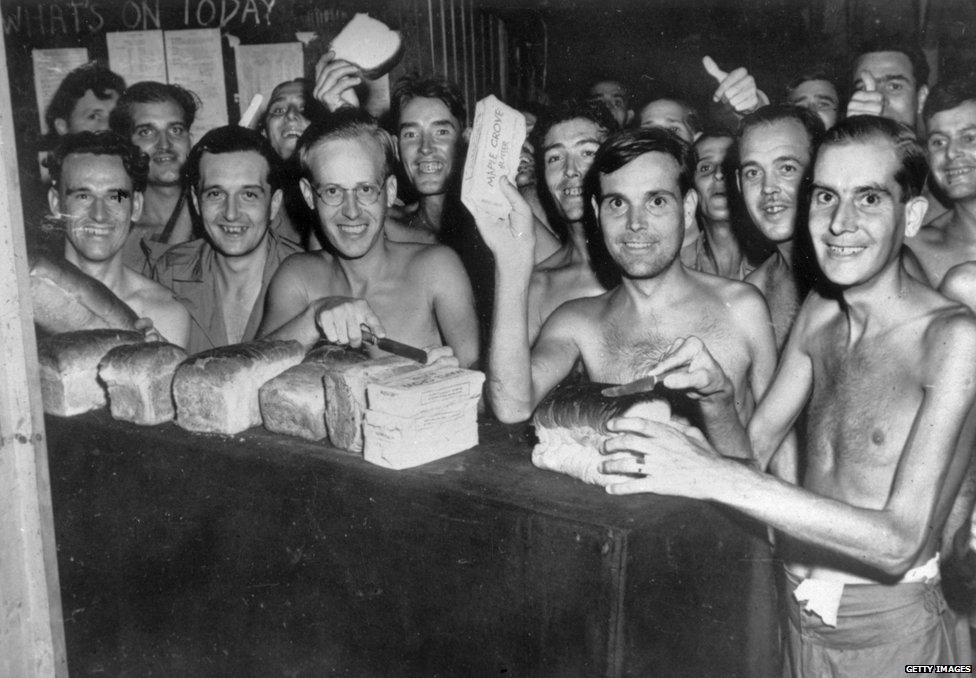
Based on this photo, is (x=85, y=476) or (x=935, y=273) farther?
(x=935, y=273)

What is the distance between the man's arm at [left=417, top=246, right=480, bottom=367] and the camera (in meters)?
3.89

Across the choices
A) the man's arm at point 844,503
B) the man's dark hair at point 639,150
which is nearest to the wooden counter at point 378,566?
the man's arm at point 844,503

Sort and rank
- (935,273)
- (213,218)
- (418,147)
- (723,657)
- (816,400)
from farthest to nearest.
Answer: (418,147), (213,218), (935,273), (816,400), (723,657)

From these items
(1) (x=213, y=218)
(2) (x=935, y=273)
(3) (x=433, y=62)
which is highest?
(3) (x=433, y=62)

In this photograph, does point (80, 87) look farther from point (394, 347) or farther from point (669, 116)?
point (394, 347)

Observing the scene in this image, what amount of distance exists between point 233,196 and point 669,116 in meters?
2.39

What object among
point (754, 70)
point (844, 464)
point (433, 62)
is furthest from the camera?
point (754, 70)

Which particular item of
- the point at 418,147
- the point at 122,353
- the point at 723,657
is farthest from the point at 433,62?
the point at 723,657

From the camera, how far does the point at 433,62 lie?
6.35m

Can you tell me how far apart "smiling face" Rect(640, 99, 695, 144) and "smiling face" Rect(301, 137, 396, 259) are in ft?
5.40

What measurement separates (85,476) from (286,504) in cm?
96

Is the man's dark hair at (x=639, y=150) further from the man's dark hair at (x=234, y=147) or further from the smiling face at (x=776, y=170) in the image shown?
the man's dark hair at (x=234, y=147)

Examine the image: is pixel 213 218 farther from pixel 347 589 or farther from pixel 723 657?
pixel 723 657

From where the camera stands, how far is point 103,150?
4105mm
